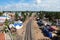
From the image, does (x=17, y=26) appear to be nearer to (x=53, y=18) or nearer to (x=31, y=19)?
(x=31, y=19)

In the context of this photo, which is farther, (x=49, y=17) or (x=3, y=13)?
(x=49, y=17)

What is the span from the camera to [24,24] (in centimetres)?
385

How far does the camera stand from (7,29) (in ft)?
12.2

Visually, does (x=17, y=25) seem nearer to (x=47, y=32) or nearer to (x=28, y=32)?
(x=28, y=32)

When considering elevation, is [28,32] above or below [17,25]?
below

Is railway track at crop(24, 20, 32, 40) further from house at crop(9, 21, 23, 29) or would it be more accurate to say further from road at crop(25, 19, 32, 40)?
house at crop(9, 21, 23, 29)

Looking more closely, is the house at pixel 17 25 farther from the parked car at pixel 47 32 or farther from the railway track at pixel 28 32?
the parked car at pixel 47 32

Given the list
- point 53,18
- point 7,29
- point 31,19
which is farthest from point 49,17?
point 7,29

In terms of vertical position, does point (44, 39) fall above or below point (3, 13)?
below

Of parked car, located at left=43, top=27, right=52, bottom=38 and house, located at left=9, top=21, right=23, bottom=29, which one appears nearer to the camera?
parked car, located at left=43, top=27, right=52, bottom=38

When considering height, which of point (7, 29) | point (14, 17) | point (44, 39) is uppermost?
point (14, 17)

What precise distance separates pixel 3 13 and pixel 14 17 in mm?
280

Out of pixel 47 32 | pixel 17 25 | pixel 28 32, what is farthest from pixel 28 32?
pixel 47 32

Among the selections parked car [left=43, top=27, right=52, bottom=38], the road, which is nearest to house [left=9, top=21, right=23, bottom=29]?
the road
